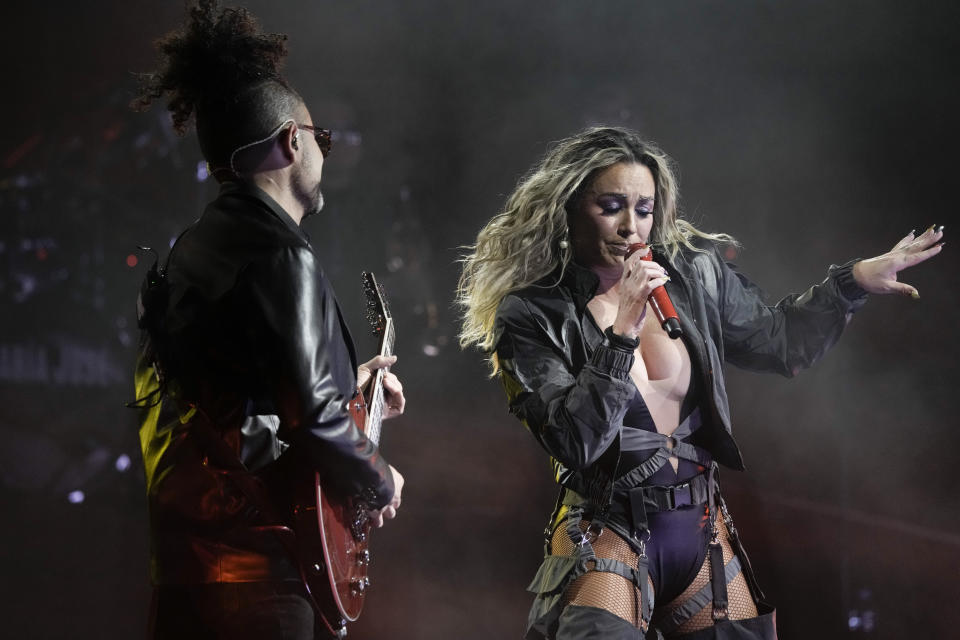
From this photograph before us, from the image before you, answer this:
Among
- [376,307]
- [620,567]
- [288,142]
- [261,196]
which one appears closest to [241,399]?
[261,196]

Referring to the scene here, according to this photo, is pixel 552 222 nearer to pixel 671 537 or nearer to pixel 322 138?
pixel 322 138

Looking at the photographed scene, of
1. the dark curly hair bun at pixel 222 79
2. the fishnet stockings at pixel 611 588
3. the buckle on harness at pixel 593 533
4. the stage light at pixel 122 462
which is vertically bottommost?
the stage light at pixel 122 462

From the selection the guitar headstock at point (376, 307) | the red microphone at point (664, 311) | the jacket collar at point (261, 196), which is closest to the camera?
the jacket collar at point (261, 196)

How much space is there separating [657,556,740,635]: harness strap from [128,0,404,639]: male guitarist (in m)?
1.02

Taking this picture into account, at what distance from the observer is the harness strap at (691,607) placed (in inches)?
99.3

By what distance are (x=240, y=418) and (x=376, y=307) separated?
1107 millimetres

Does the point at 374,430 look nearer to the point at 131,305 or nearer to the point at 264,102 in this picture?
the point at 264,102

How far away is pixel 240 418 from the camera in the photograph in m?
1.89

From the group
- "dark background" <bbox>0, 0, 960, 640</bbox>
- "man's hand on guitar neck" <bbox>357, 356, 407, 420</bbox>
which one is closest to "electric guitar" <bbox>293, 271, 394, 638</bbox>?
"man's hand on guitar neck" <bbox>357, 356, 407, 420</bbox>

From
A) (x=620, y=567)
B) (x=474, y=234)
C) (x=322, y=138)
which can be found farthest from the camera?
(x=474, y=234)

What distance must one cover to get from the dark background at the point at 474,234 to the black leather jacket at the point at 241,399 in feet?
9.37

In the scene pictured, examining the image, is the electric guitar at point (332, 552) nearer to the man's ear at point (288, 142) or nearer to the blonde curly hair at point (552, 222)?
the man's ear at point (288, 142)

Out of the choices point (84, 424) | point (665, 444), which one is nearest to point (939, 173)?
point (665, 444)

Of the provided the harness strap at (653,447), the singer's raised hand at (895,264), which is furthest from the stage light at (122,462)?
the singer's raised hand at (895,264)
